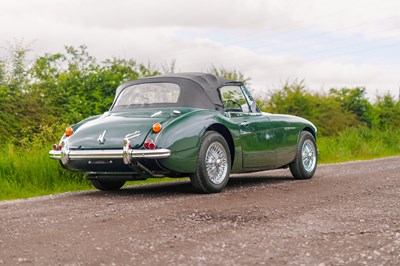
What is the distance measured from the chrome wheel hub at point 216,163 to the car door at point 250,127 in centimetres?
50

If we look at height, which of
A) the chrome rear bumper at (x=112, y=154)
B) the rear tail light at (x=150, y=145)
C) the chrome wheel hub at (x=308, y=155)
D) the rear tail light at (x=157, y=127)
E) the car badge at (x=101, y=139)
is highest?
the rear tail light at (x=157, y=127)

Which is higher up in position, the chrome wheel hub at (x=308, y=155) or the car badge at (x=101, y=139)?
the car badge at (x=101, y=139)

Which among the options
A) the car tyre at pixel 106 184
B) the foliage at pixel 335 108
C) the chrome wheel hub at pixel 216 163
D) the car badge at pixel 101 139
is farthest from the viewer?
the foliage at pixel 335 108

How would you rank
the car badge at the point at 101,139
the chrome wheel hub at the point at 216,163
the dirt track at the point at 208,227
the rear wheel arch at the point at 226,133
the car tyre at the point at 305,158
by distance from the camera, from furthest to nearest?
the car tyre at the point at 305,158
the rear wheel arch at the point at 226,133
the chrome wheel hub at the point at 216,163
the car badge at the point at 101,139
the dirt track at the point at 208,227

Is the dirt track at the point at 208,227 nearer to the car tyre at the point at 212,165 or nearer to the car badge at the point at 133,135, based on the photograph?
the car tyre at the point at 212,165

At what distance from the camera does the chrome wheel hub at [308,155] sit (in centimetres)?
1065

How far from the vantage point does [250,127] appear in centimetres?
918

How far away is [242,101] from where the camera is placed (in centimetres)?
955

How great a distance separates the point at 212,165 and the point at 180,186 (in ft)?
5.02

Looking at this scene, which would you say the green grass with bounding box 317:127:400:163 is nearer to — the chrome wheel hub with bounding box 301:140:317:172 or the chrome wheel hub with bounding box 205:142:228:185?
the chrome wheel hub with bounding box 301:140:317:172

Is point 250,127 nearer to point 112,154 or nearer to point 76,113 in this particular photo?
point 112,154

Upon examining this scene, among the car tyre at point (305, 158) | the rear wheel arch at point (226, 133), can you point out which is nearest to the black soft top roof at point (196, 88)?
the rear wheel arch at point (226, 133)

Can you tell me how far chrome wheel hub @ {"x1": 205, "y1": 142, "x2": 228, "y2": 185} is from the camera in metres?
8.37

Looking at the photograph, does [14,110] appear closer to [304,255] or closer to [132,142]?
[132,142]
